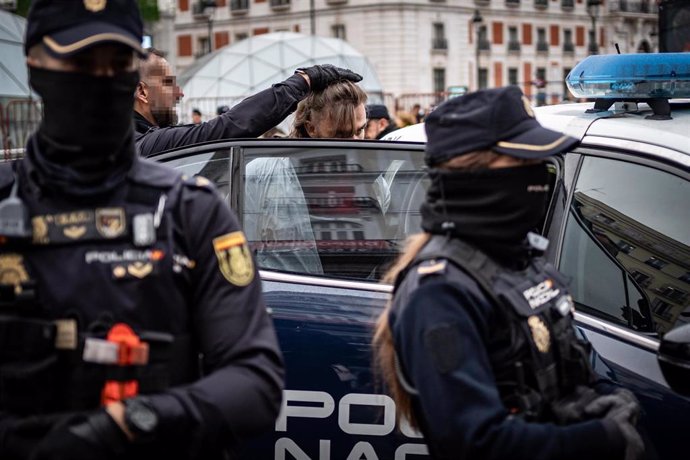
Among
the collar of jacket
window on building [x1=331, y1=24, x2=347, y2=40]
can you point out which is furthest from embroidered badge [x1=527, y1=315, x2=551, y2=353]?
window on building [x1=331, y1=24, x2=347, y2=40]

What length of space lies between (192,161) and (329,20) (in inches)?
2301

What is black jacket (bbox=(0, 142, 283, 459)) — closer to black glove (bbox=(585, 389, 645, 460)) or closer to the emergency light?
black glove (bbox=(585, 389, 645, 460))

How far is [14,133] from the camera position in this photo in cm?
1330

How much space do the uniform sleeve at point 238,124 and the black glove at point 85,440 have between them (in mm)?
2420

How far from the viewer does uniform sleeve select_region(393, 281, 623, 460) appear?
210 cm

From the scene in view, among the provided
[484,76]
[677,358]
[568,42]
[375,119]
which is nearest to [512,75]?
[484,76]

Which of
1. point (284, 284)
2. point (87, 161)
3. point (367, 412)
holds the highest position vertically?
point (87, 161)

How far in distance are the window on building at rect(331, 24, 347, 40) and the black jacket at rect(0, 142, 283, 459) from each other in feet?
194

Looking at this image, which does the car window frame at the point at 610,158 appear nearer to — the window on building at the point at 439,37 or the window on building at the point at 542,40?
the window on building at the point at 439,37

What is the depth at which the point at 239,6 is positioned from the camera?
66.9 metres

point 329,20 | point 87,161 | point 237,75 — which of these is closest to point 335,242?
point 87,161

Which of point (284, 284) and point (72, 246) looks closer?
point (72, 246)

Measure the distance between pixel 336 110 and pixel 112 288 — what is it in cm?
288

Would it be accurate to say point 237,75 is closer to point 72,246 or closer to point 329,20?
point 329,20
